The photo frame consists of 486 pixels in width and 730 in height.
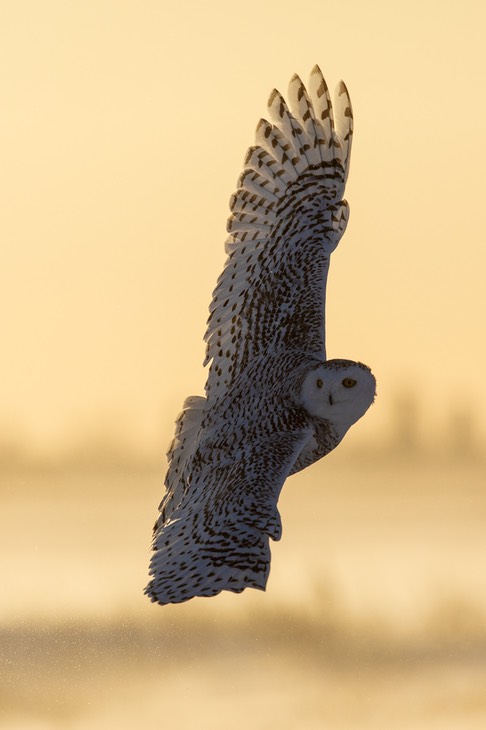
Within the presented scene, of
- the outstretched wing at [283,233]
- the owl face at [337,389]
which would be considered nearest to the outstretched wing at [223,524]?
the owl face at [337,389]

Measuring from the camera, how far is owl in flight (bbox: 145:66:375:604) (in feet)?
55.7

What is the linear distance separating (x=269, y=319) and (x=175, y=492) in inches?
97.2

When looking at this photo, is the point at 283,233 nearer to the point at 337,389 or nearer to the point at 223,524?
the point at 337,389

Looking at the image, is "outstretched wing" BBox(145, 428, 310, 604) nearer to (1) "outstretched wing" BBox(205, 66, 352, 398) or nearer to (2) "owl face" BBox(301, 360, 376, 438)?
(2) "owl face" BBox(301, 360, 376, 438)

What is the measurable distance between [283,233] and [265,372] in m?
2.04

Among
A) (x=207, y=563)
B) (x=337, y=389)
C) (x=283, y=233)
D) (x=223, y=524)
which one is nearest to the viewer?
(x=207, y=563)

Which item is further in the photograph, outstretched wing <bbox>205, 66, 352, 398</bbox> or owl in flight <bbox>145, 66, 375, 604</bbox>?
outstretched wing <bbox>205, 66, 352, 398</bbox>

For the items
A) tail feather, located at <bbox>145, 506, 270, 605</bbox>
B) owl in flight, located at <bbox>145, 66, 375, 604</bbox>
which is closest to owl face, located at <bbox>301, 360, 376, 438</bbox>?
owl in flight, located at <bbox>145, 66, 375, 604</bbox>

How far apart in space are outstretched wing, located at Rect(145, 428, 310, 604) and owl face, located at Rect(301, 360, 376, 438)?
43 centimetres

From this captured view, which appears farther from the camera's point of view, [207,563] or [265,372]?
[265,372]

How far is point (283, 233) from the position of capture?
20.5 meters

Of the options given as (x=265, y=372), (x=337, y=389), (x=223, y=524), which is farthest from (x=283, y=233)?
(x=223, y=524)

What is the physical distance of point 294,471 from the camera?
19484 millimetres

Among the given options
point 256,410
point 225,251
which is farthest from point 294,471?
point 225,251
